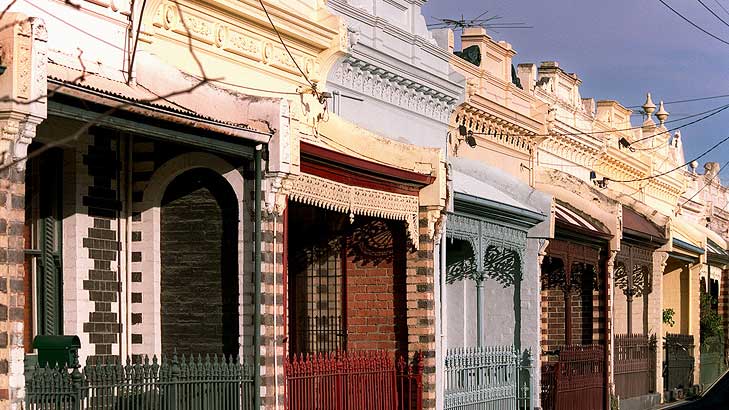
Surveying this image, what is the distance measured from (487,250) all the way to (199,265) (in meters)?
9.27

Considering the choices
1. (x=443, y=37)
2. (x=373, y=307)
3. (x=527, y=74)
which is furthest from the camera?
(x=527, y=74)

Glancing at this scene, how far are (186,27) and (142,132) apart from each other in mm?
4258

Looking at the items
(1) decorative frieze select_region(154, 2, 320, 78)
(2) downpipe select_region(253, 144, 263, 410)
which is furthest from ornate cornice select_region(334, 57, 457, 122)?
(2) downpipe select_region(253, 144, 263, 410)

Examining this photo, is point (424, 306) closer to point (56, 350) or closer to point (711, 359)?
point (56, 350)

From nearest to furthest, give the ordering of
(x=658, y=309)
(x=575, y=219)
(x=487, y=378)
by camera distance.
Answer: (x=487, y=378) < (x=575, y=219) < (x=658, y=309)

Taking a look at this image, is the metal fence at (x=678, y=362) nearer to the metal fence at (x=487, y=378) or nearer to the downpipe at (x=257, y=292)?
the metal fence at (x=487, y=378)

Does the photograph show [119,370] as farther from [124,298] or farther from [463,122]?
[463,122]

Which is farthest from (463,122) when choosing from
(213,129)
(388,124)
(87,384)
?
(87,384)

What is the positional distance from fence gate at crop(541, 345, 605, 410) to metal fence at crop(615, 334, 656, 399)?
2.35 metres

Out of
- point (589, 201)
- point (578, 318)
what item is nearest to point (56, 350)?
point (589, 201)

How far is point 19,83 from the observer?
10266mm

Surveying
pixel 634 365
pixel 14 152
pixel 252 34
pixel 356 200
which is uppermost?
pixel 252 34

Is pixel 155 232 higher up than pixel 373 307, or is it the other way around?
pixel 155 232

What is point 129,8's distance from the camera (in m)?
14.7
